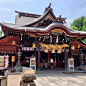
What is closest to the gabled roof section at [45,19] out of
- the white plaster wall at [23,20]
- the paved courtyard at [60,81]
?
the white plaster wall at [23,20]

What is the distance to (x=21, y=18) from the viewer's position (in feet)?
70.7

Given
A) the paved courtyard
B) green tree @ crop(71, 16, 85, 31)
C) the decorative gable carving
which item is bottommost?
the paved courtyard

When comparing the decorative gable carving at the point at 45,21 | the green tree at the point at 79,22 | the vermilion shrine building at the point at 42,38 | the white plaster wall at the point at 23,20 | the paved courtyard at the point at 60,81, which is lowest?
the paved courtyard at the point at 60,81

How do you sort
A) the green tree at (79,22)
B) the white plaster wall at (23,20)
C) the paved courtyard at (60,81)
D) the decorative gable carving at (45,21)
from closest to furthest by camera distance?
the paved courtyard at (60,81), the decorative gable carving at (45,21), the white plaster wall at (23,20), the green tree at (79,22)

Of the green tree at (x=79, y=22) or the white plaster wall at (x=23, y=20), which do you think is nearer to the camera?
the white plaster wall at (x=23, y=20)

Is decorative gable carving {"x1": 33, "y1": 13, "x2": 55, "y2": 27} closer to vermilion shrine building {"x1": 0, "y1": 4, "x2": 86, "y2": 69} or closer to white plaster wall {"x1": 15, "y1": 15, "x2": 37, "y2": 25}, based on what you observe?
vermilion shrine building {"x1": 0, "y1": 4, "x2": 86, "y2": 69}

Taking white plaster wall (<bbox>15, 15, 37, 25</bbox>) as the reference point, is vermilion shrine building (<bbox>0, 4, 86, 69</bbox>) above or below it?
below

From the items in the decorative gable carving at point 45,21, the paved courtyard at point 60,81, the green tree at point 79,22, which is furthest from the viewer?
the green tree at point 79,22

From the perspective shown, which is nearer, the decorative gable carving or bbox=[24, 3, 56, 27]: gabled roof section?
bbox=[24, 3, 56, 27]: gabled roof section

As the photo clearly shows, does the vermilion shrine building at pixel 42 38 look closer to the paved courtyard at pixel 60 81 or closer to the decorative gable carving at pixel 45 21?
the decorative gable carving at pixel 45 21

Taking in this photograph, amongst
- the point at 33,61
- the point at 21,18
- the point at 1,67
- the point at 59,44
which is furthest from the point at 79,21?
the point at 1,67

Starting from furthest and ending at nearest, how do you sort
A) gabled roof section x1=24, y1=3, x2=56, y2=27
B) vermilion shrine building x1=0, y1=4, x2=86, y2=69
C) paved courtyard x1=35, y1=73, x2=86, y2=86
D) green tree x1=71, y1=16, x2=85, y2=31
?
green tree x1=71, y1=16, x2=85, y2=31, gabled roof section x1=24, y1=3, x2=56, y2=27, vermilion shrine building x1=0, y1=4, x2=86, y2=69, paved courtyard x1=35, y1=73, x2=86, y2=86

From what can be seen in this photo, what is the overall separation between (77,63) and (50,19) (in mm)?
8878

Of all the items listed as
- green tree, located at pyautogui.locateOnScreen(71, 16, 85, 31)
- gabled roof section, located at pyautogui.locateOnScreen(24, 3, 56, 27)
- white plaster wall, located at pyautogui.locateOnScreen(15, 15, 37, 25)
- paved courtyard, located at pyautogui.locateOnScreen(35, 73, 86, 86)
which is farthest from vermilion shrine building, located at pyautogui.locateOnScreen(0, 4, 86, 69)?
green tree, located at pyautogui.locateOnScreen(71, 16, 85, 31)
